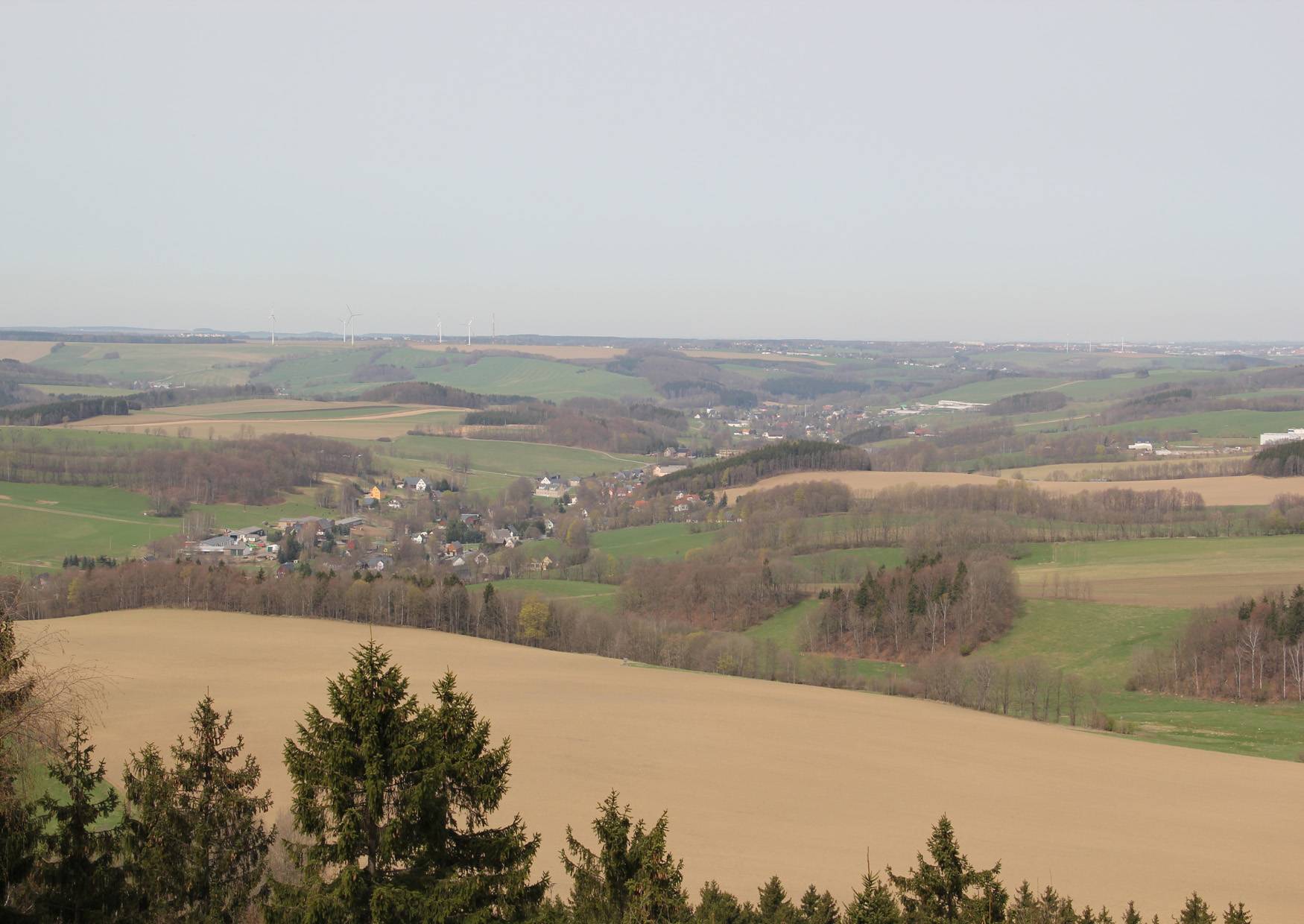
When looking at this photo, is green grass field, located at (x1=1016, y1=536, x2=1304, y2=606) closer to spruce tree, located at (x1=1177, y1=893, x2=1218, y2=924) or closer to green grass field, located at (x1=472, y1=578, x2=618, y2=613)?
green grass field, located at (x1=472, y1=578, x2=618, y2=613)

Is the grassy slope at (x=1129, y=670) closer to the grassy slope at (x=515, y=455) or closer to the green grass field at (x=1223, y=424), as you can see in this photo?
the grassy slope at (x=515, y=455)

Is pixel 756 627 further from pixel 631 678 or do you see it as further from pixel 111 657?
pixel 111 657

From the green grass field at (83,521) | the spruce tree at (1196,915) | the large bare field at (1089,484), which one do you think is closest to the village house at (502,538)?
the green grass field at (83,521)

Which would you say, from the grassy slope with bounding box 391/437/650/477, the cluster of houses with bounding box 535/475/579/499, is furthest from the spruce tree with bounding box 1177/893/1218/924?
the grassy slope with bounding box 391/437/650/477

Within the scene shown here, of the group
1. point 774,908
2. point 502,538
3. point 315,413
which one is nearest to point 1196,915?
point 774,908

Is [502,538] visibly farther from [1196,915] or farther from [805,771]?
[1196,915]
